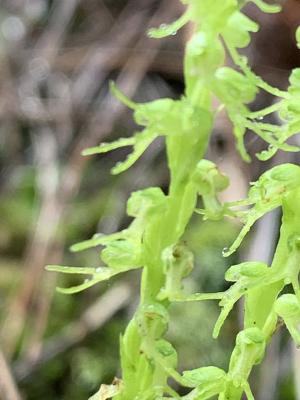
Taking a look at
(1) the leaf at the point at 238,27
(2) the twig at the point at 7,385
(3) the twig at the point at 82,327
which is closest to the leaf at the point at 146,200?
(1) the leaf at the point at 238,27

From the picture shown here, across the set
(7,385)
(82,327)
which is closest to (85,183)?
(82,327)

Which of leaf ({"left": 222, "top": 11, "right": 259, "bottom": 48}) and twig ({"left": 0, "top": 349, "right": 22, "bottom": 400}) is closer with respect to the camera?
leaf ({"left": 222, "top": 11, "right": 259, "bottom": 48})

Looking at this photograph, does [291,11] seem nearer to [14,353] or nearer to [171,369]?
[14,353]

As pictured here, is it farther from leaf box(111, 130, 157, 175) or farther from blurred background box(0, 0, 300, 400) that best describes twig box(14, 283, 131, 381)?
leaf box(111, 130, 157, 175)

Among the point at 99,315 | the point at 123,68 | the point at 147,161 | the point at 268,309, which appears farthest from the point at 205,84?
the point at 123,68

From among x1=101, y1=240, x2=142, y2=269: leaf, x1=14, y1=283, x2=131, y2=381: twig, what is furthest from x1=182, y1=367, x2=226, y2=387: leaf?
x1=14, y1=283, x2=131, y2=381: twig

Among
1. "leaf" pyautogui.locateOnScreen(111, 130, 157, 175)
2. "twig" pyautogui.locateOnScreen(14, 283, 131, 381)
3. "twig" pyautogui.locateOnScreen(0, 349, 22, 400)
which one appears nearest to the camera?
"leaf" pyautogui.locateOnScreen(111, 130, 157, 175)

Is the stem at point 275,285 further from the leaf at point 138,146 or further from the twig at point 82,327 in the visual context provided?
the twig at point 82,327
